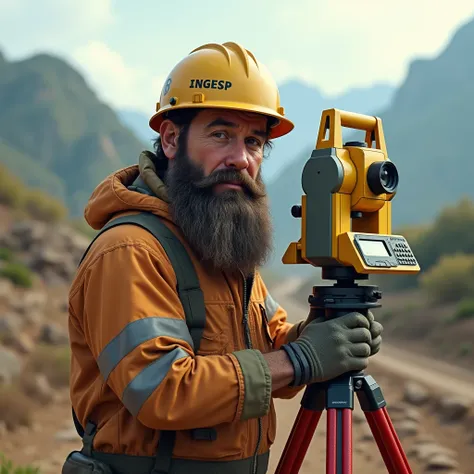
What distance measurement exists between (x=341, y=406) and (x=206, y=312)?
547 millimetres

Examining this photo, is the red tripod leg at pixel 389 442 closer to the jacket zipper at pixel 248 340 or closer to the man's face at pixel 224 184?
the jacket zipper at pixel 248 340

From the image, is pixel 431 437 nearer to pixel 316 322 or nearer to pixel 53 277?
pixel 316 322

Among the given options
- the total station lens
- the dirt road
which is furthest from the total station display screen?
the dirt road

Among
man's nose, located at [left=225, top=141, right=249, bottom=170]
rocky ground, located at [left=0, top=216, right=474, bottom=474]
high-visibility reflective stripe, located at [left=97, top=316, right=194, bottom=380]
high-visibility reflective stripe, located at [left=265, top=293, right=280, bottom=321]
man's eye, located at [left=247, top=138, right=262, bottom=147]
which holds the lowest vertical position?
high-visibility reflective stripe, located at [left=97, top=316, right=194, bottom=380]

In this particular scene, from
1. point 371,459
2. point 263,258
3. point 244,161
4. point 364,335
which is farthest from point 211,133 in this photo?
point 371,459

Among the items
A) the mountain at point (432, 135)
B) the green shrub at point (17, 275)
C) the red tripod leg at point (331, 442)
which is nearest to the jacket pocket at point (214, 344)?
the red tripod leg at point (331, 442)

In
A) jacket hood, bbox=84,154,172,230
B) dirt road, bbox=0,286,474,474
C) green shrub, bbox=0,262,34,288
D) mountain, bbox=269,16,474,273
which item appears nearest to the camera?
jacket hood, bbox=84,154,172,230

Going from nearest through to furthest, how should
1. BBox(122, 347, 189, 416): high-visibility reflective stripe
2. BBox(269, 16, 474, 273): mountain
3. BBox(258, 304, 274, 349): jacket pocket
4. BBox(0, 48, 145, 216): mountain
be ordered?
BBox(122, 347, 189, 416): high-visibility reflective stripe < BBox(258, 304, 274, 349): jacket pocket < BBox(0, 48, 145, 216): mountain < BBox(269, 16, 474, 273): mountain

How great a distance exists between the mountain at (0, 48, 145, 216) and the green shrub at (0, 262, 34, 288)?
45683mm

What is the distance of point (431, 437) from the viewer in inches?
289

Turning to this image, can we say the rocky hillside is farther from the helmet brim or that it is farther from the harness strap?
the harness strap

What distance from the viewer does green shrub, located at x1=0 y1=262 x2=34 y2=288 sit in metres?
13.4

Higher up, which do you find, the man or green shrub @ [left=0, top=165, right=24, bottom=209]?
green shrub @ [left=0, top=165, right=24, bottom=209]

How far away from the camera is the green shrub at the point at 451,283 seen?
16.4 m
